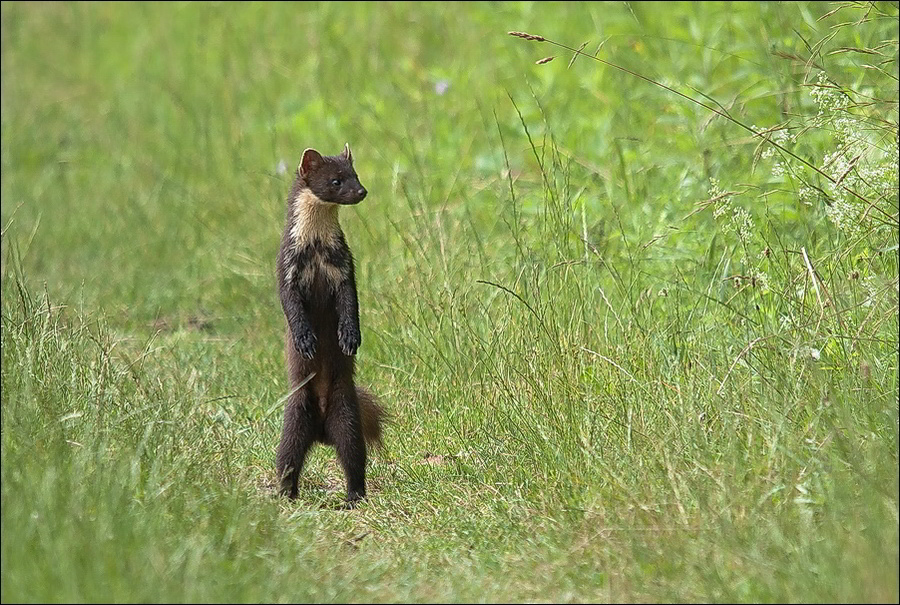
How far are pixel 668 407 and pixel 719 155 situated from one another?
2900 millimetres

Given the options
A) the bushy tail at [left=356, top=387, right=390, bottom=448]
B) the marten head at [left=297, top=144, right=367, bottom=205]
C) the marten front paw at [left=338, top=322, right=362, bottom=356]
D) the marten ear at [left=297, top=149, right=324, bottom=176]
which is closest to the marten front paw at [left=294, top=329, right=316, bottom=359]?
the marten front paw at [left=338, top=322, right=362, bottom=356]

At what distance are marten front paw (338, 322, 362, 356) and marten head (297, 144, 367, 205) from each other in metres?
0.50

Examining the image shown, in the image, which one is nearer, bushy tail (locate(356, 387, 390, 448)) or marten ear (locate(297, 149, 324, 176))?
marten ear (locate(297, 149, 324, 176))

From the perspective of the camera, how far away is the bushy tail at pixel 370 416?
18.5ft

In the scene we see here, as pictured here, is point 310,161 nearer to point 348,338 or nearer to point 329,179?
point 329,179

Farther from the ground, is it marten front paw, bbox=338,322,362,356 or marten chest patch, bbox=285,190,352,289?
marten chest patch, bbox=285,190,352,289

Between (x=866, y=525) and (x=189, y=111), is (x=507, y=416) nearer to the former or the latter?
(x=866, y=525)

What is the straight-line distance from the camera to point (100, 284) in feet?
28.8

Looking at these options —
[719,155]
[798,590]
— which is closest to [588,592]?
[798,590]

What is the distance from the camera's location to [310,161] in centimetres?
555

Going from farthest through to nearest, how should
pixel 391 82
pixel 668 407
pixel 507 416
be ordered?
pixel 391 82 → pixel 507 416 → pixel 668 407

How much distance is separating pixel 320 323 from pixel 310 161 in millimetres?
659

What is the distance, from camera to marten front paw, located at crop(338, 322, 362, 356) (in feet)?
17.9

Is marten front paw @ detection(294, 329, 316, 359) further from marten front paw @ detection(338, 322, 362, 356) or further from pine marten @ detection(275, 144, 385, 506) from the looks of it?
marten front paw @ detection(338, 322, 362, 356)
